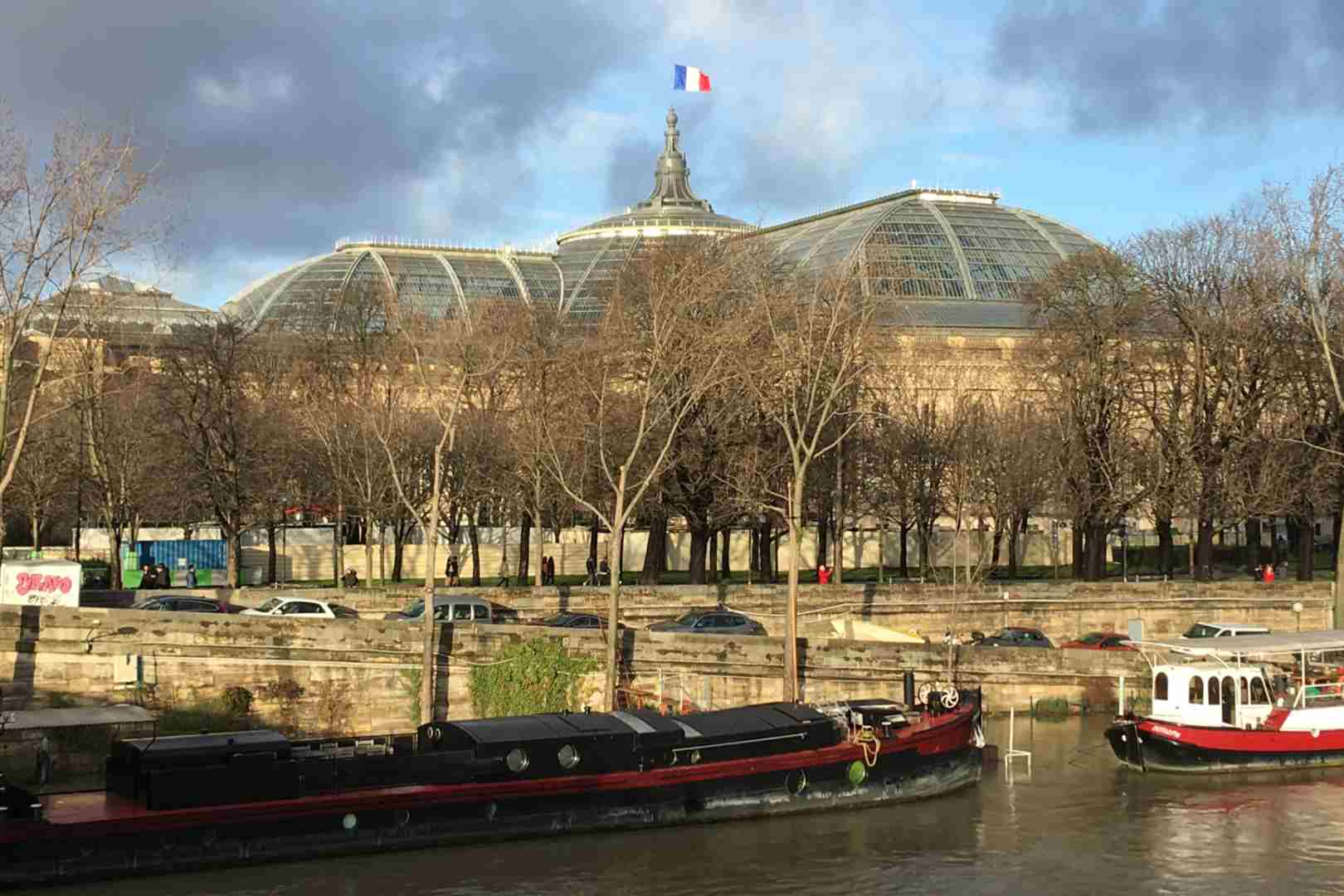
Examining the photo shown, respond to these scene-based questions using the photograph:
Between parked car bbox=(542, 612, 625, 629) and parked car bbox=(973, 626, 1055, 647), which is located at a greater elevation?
parked car bbox=(542, 612, 625, 629)

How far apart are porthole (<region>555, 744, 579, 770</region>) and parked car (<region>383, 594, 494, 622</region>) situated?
500 inches

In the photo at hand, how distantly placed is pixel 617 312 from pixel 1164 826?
29.8 meters

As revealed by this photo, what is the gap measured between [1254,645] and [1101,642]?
12.6 m

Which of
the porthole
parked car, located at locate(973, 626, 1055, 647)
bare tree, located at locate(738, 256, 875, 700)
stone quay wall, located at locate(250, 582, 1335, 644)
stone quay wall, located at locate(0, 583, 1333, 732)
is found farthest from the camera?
stone quay wall, located at locate(250, 582, 1335, 644)

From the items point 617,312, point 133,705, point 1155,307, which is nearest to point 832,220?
point 1155,307

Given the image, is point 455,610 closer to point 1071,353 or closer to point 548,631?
point 548,631

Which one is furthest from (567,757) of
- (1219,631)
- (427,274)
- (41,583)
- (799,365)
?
(427,274)

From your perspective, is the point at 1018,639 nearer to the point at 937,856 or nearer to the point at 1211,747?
the point at 1211,747

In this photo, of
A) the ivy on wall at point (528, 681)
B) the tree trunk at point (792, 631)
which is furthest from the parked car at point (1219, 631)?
the ivy on wall at point (528, 681)

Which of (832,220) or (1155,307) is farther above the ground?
(832,220)

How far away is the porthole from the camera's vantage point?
35781 millimetres

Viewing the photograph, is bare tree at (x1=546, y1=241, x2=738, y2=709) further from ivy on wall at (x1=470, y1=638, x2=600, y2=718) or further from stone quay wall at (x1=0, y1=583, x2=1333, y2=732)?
ivy on wall at (x1=470, y1=638, x2=600, y2=718)

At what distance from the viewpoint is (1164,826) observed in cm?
3712

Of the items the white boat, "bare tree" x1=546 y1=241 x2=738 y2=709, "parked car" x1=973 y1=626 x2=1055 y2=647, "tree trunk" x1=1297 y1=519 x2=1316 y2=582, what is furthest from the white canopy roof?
"tree trunk" x1=1297 y1=519 x2=1316 y2=582
